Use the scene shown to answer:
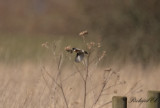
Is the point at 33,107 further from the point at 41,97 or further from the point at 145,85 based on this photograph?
the point at 145,85

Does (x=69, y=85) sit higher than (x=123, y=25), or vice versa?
(x=123, y=25)

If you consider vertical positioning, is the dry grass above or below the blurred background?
below

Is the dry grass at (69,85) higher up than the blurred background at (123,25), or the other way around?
the blurred background at (123,25)

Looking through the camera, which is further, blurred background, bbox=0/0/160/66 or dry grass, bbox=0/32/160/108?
blurred background, bbox=0/0/160/66

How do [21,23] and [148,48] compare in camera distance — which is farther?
[21,23]

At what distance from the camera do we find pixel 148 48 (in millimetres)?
10508

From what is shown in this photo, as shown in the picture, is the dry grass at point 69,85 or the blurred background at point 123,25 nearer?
the dry grass at point 69,85

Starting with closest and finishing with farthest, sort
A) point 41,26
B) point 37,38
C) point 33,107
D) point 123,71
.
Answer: point 33,107 < point 123,71 < point 37,38 < point 41,26

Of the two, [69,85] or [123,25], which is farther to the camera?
[123,25]

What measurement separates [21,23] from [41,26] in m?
1.75

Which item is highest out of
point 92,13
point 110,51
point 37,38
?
point 37,38

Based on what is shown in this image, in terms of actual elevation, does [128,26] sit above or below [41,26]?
below

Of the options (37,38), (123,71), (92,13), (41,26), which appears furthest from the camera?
(41,26)

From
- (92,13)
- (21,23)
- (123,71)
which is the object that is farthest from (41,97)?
(21,23)
